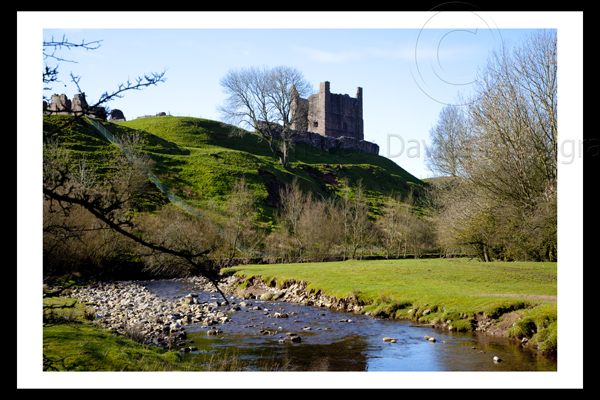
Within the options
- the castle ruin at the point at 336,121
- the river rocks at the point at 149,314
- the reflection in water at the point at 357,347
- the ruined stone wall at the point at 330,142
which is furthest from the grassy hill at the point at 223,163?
the reflection in water at the point at 357,347

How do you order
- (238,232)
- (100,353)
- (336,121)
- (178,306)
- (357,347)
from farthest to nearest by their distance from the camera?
1. (336,121)
2. (238,232)
3. (178,306)
4. (357,347)
5. (100,353)

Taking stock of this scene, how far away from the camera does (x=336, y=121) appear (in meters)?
135

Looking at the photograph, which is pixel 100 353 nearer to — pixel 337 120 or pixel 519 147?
pixel 519 147

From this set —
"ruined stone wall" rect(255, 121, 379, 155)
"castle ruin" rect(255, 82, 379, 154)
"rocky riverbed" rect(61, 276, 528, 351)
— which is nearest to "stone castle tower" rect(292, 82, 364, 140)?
"castle ruin" rect(255, 82, 379, 154)

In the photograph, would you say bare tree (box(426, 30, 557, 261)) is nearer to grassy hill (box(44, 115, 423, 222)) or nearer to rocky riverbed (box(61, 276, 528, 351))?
rocky riverbed (box(61, 276, 528, 351))

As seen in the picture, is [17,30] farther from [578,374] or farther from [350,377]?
[578,374]

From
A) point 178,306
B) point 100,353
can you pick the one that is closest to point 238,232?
point 178,306

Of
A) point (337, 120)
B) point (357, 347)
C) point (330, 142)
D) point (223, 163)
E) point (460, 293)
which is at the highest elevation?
point (337, 120)

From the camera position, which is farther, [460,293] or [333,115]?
[333,115]

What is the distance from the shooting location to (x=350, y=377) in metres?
5.29

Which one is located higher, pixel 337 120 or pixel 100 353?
pixel 337 120

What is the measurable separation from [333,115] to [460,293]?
119593 mm
